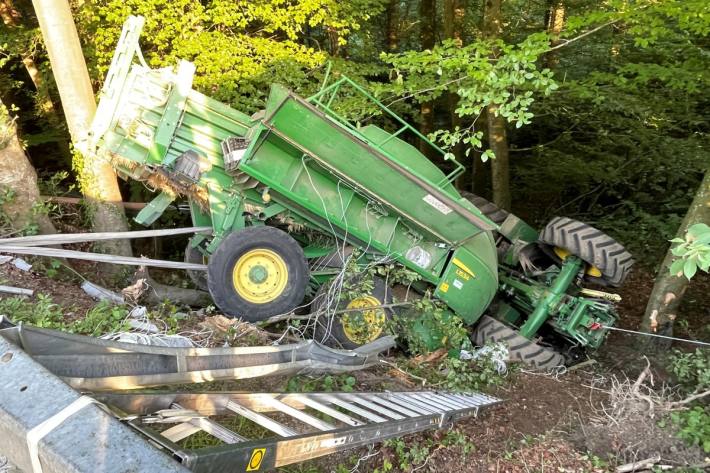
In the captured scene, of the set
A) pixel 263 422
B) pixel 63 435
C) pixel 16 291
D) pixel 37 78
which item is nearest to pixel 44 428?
pixel 63 435

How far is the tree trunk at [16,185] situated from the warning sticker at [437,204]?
4.02m

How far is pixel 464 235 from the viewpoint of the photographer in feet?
19.8

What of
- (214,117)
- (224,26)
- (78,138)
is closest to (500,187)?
(224,26)

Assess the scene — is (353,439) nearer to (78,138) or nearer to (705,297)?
(78,138)

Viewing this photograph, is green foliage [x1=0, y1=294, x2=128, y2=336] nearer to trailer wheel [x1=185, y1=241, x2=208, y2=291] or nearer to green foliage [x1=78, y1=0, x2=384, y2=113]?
trailer wheel [x1=185, y1=241, x2=208, y2=291]

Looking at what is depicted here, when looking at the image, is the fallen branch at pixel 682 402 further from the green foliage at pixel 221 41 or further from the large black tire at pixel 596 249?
the green foliage at pixel 221 41

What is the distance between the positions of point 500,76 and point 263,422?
4178mm

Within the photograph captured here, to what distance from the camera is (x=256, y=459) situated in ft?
6.13

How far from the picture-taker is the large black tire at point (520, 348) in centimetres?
621

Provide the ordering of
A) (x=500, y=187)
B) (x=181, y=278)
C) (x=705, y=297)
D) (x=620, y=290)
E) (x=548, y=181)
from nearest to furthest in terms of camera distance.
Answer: (x=181, y=278), (x=705, y=297), (x=620, y=290), (x=500, y=187), (x=548, y=181)

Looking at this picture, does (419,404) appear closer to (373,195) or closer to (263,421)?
(263,421)

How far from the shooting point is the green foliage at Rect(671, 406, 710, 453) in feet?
12.3

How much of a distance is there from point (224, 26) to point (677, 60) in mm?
7062

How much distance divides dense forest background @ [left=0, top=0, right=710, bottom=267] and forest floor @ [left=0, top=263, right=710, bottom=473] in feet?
7.32
